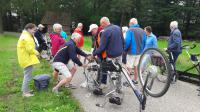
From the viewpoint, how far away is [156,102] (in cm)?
775

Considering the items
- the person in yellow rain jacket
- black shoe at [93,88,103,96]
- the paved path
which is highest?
the person in yellow rain jacket

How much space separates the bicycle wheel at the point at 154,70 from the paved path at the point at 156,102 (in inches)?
49.4

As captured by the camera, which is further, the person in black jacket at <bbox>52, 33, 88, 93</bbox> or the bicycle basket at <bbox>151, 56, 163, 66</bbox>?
the person in black jacket at <bbox>52, 33, 88, 93</bbox>

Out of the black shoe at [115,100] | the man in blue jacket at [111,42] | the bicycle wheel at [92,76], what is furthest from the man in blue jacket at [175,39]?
the black shoe at [115,100]

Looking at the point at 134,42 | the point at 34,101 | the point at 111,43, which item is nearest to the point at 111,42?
the point at 111,43

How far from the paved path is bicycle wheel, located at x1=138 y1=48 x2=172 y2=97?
1.25 meters

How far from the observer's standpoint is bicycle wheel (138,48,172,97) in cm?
521

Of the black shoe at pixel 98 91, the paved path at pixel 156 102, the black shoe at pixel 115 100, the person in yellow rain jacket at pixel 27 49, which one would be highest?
the person in yellow rain jacket at pixel 27 49

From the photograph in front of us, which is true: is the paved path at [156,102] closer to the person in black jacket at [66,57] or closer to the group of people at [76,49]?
Result: the person in black jacket at [66,57]

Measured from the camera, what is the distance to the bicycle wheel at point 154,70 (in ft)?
17.1

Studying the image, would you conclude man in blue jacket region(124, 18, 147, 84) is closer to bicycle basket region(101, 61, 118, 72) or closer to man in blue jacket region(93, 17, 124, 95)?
man in blue jacket region(93, 17, 124, 95)

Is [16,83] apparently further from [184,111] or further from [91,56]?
[184,111]

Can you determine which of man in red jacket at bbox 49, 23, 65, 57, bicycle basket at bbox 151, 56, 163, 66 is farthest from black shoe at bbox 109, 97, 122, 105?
man in red jacket at bbox 49, 23, 65, 57

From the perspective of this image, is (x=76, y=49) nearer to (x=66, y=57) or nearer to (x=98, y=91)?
(x=66, y=57)
